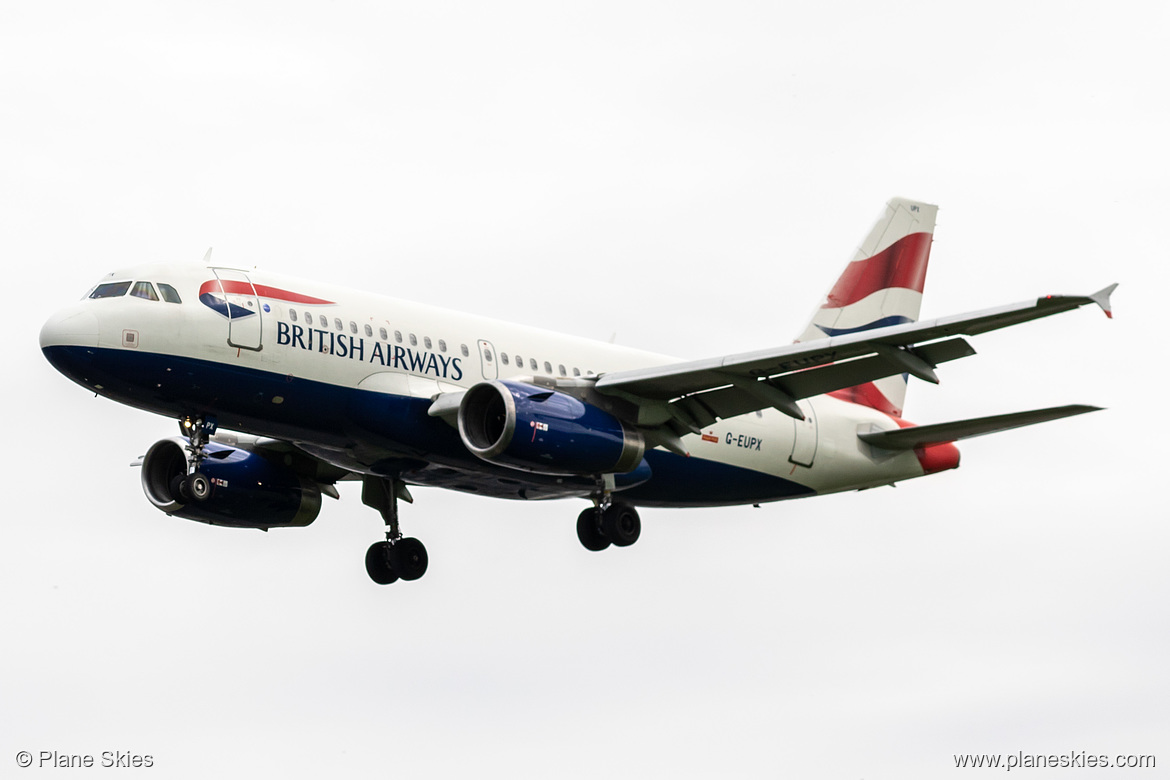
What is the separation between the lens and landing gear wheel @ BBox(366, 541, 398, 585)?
3766 centimetres

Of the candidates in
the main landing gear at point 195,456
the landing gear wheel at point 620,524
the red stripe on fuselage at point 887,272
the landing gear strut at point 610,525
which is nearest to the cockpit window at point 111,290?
the main landing gear at point 195,456

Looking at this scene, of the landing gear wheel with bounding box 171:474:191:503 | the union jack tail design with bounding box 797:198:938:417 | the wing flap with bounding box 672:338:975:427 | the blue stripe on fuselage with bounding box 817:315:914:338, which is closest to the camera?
the wing flap with bounding box 672:338:975:427

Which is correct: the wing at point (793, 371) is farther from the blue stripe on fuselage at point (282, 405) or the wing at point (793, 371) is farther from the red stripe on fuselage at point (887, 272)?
the red stripe on fuselage at point (887, 272)

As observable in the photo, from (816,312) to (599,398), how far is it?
32.5ft

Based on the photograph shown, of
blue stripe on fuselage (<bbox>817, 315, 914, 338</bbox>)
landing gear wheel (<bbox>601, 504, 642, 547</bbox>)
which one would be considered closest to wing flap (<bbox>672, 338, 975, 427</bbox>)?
landing gear wheel (<bbox>601, 504, 642, 547</bbox>)

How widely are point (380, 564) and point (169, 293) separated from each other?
9.79 metres

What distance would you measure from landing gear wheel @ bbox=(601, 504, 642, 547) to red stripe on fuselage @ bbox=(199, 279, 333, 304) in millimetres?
7801

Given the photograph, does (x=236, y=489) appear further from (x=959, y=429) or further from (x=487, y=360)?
(x=959, y=429)

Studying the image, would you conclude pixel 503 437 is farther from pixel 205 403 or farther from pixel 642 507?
pixel 642 507

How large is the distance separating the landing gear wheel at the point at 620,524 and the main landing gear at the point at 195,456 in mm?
8393

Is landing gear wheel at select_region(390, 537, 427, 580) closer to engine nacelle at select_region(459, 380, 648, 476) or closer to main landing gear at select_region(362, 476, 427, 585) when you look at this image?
main landing gear at select_region(362, 476, 427, 585)

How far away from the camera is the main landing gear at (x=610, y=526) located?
35.2 metres

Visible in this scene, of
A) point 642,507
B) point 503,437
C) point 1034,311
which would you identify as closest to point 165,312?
point 503,437

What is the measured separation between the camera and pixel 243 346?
30.3 m
